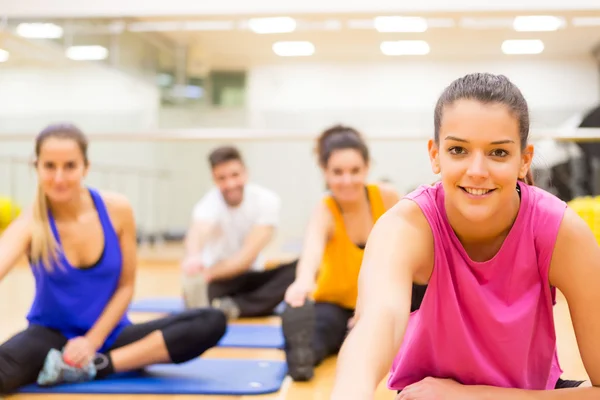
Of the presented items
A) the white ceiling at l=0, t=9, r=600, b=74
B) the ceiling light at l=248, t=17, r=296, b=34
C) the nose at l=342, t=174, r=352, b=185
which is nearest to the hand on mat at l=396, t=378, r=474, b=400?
the nose at l=342, t=174, r=352, b=185

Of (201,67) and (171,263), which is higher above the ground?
(201,67)

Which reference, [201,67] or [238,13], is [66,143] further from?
[201,67]

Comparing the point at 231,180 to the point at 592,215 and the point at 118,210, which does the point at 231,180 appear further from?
the point at 592,215

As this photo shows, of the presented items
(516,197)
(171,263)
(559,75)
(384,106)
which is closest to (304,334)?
(516,197)

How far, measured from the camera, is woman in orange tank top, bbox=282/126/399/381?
7.63 ft

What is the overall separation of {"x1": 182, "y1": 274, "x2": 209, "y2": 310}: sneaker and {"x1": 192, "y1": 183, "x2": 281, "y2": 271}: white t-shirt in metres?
0.24

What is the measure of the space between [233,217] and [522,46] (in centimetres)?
563

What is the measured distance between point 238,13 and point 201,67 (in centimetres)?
521

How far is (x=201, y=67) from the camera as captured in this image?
862 cm

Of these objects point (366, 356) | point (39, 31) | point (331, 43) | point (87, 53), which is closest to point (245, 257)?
point (366, 356)

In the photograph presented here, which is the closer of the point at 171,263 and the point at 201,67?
the point at 171,263

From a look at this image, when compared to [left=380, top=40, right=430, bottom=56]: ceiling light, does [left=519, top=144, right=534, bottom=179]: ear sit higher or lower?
lower

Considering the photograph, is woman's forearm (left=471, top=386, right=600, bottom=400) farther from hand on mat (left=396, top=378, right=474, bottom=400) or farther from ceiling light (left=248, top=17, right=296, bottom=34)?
ceiling light (left=248, top=17, right=296, bottom=34)

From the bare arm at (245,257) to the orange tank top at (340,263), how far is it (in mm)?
846
